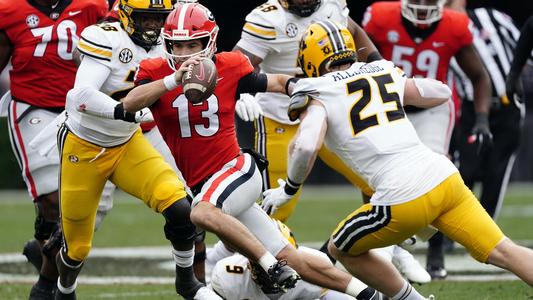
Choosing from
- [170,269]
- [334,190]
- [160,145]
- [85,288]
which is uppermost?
[160,145]

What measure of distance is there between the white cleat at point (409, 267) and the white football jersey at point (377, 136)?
140 cm

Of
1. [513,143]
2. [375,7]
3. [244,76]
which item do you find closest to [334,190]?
[513,143]

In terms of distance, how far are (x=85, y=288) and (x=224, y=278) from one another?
1874 millimetres

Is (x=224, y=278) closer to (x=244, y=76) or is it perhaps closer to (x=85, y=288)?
(x=244, y=76)

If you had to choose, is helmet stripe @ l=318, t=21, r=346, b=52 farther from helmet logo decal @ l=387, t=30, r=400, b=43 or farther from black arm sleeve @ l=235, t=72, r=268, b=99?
helmet logo decal @ l=387, t=30, r=400, b=43

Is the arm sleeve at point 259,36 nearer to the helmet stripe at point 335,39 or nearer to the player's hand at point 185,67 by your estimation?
the helmet stripe at point 335,39

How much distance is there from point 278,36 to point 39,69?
5.19 ft

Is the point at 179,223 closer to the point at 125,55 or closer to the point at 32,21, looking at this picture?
the point at 125,55

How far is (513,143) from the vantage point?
949 cm

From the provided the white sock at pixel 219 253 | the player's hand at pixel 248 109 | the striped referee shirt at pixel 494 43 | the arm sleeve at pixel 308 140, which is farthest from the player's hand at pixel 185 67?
the striped referee shirt at pixel 494 43

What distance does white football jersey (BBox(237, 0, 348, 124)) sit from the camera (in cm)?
726

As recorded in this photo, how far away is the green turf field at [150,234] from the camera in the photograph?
7.12 metres

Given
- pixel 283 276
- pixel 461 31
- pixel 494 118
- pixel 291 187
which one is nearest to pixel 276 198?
pixel 291 187

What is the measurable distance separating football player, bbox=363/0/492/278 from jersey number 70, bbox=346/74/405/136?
223 centimetres
